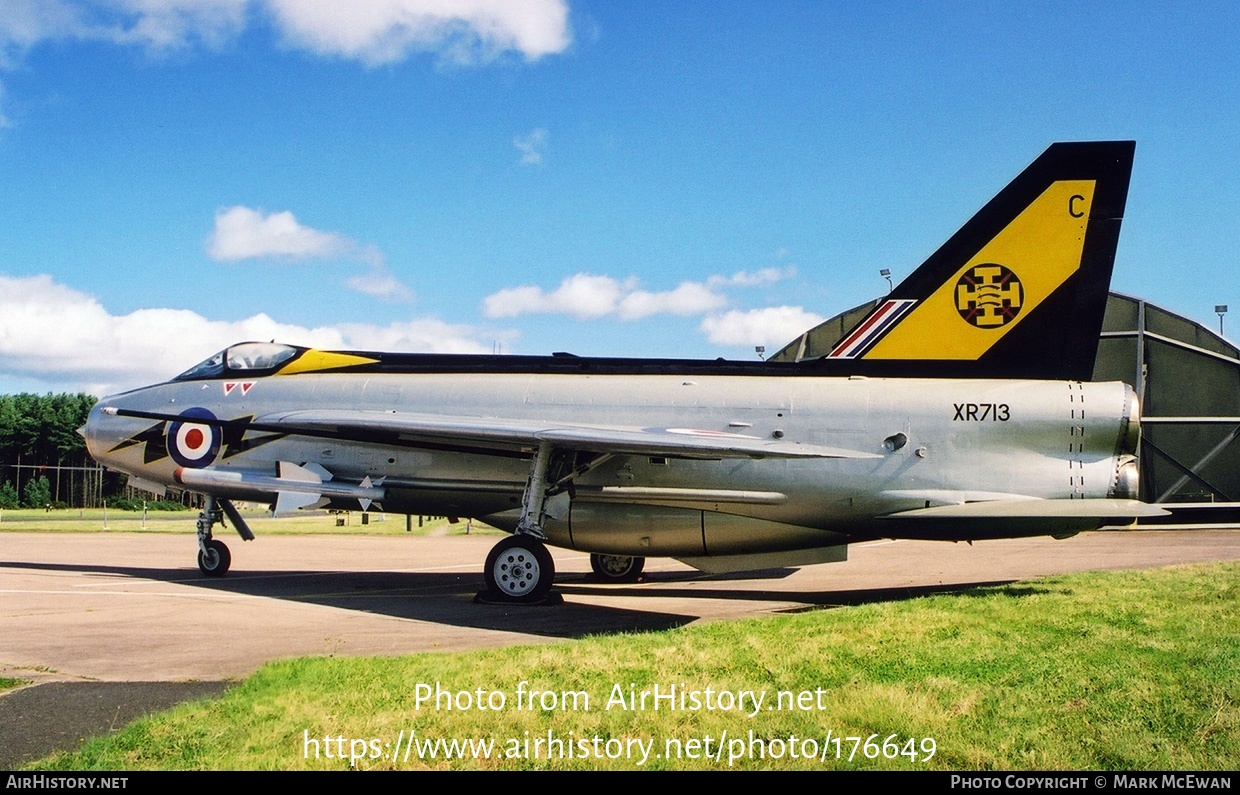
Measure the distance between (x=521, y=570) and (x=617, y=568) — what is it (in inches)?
157

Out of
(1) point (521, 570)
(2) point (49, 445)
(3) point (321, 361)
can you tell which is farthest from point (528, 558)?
(2) point (49, 445)

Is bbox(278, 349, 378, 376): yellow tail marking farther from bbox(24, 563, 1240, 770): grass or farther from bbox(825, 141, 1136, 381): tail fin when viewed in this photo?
bbox(825, 141, 1136, 381): tail fin

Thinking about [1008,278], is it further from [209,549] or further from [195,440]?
[209,549]

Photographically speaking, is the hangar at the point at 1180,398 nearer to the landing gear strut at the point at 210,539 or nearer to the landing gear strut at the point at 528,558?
the landing gear strut at the point at 528,558

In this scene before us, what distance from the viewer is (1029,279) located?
11.8 metres

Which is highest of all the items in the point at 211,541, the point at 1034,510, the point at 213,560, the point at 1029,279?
the point at 1029,279

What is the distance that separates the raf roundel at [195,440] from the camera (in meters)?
14.4

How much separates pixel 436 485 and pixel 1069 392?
870 centimetres

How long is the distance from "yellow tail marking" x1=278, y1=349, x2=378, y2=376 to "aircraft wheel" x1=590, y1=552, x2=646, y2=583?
5.09m

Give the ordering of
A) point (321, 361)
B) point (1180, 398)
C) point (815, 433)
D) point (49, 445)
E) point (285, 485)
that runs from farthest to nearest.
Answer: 1. point (49, 445)
2. point (1180, 398)
3. point (321, 361)
4. point (285, 485)
5. point (815, 433)

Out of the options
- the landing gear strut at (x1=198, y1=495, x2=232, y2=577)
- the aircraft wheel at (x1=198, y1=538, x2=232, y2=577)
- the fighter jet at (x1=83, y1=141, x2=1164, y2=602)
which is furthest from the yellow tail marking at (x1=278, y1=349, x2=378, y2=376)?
the aircraft wheel at (x1=198, y1=538, x2=232, y2=577)

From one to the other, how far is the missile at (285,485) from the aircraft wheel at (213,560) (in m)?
1.34

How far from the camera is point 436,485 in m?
13.2
